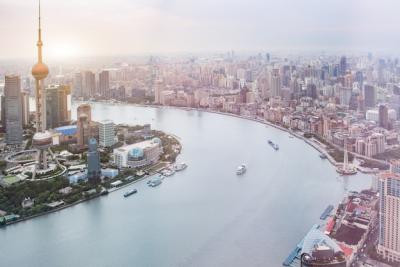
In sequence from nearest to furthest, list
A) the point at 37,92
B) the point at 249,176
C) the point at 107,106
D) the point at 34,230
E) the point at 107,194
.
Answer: the point at 34,230 → the point at 107,194 → the point at 249,176 → the point at 37,92 → the point at 107,106

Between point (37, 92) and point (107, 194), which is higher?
point (37, 92)

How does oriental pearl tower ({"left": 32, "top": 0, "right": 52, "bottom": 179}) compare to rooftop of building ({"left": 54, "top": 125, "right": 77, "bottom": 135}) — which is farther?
rooftop of building ({"left": 54, "top": 125, "right": 77, "bottom": 135})

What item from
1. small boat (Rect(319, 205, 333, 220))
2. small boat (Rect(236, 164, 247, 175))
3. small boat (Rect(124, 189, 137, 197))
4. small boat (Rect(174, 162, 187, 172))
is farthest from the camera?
small boat (Rect(174, 162, 187, 172))

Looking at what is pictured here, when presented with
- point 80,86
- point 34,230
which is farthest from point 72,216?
point 80,86

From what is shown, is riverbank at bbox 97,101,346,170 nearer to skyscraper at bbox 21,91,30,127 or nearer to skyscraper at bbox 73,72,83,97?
skyscraper at bbox 73,72,83,97

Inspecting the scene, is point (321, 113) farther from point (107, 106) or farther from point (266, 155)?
point (107, 106)

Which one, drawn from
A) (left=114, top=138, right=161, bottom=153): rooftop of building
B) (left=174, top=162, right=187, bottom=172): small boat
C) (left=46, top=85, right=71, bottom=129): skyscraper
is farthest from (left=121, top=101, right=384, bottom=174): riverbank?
Answer: (left=46, top=85, right=71, bottom=129): skyscraper

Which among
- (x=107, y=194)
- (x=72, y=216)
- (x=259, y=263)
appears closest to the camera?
(x=259, y=263)
